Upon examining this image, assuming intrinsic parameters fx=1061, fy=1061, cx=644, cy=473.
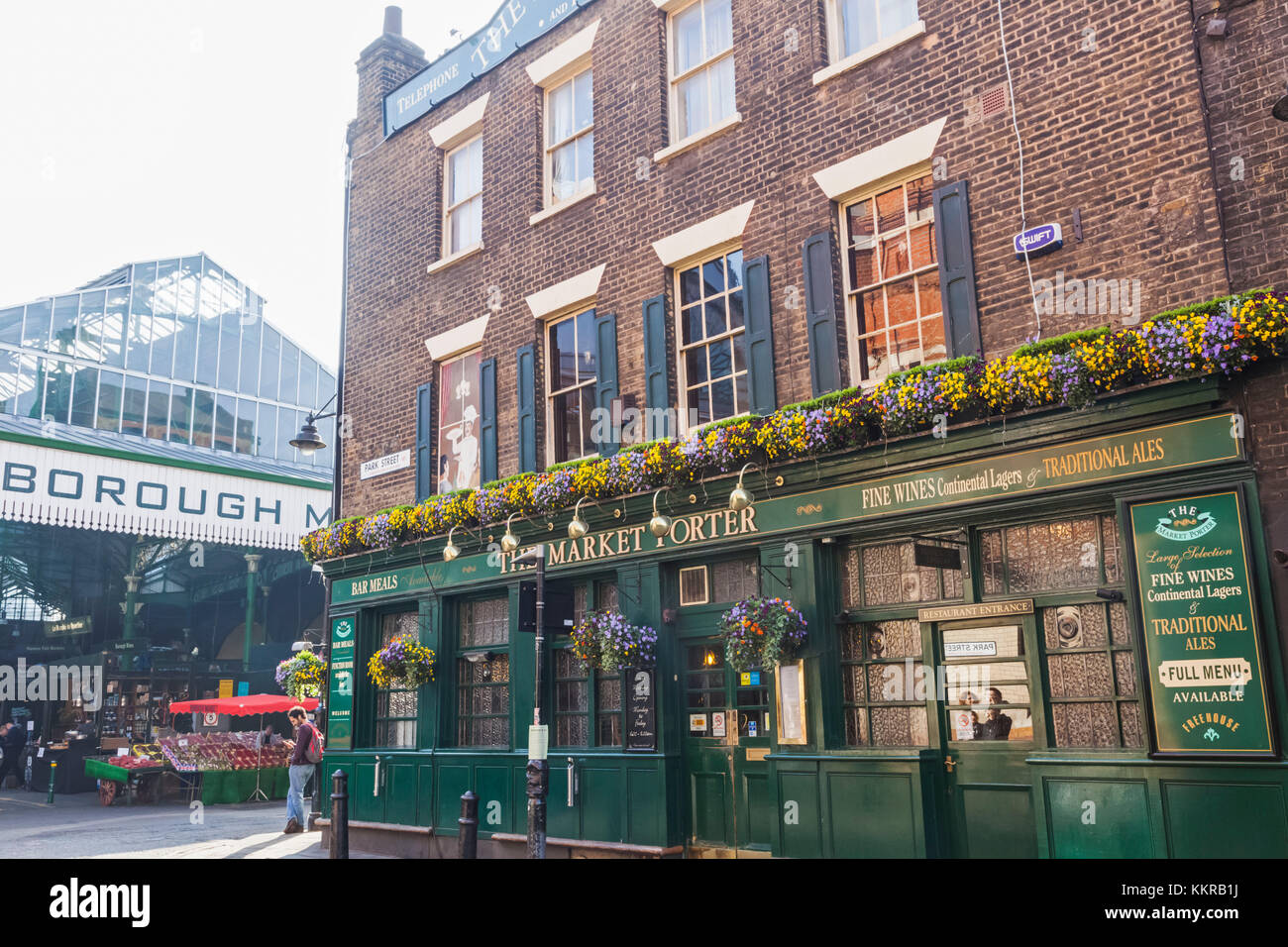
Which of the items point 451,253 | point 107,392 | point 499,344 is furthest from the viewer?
point 107,392

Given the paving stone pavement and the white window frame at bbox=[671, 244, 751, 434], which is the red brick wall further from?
the paving stone pavement

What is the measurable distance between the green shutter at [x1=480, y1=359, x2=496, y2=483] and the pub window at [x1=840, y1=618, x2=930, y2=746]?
5.67 meters

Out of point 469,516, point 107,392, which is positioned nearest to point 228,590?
point 107,392

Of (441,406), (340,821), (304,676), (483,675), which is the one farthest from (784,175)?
(304,676)

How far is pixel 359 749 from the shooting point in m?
15.0

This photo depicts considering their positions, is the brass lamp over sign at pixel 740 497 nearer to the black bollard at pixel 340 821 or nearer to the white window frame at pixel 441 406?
the white window frame at pixel 441 406

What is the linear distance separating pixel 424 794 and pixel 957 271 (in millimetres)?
9229

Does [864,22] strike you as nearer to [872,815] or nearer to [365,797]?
[872,815]

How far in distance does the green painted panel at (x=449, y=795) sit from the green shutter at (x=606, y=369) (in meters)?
4.51

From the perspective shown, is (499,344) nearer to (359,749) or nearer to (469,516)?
(469,516)

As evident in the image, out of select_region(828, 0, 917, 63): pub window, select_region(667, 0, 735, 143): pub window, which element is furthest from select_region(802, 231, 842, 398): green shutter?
select_region(667, 0, 735, 143): pub window

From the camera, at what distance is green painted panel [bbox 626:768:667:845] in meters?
10.9

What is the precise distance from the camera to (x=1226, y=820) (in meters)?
7.27
